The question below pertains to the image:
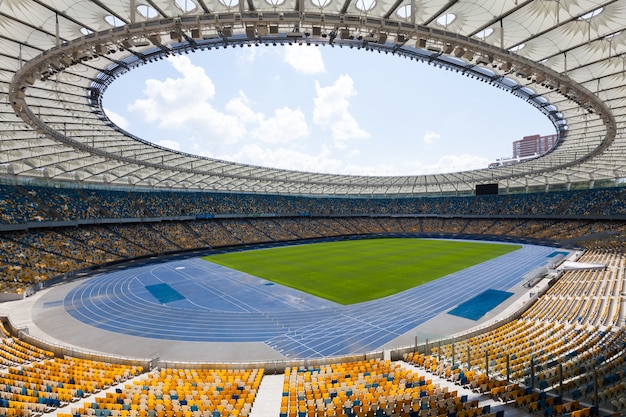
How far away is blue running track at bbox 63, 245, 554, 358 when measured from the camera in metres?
19.2

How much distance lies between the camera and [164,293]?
28.8 m

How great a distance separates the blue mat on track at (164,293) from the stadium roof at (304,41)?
15202 mm

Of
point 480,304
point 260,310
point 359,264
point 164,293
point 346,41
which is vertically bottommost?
point 260,310

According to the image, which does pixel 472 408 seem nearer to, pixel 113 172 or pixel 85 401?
pixel 85 401

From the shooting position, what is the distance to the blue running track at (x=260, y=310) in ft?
63.1

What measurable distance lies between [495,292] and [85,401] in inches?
1068

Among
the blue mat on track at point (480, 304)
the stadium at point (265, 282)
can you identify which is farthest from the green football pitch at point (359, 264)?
the blue mat on track at point (480, 304)

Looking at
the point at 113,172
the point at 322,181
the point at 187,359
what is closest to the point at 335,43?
the point at 187,359

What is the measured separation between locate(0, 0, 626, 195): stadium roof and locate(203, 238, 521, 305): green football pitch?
17.3 m

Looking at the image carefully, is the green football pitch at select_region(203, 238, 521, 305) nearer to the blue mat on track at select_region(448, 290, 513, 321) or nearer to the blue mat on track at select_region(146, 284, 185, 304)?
the blue mat on track at select_region(448, 290, 513, 321)

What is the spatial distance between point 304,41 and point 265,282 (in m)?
22.2

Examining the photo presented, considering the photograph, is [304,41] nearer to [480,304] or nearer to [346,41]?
[346,41]

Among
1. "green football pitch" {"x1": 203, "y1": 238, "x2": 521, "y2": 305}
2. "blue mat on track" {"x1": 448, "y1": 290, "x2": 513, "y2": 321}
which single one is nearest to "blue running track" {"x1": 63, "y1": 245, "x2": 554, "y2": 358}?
"blue mat on track" {"x1": 448, "y1": 290, "x2": 513, "y2": 321}

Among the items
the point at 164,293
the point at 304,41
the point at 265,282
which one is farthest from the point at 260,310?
the point at 304,41
